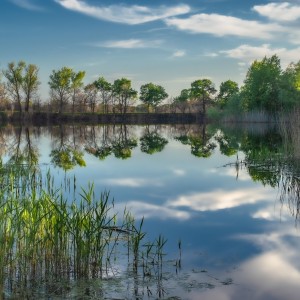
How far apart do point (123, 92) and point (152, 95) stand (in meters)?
13.3

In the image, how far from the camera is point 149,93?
341 feet

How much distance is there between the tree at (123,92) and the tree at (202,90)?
15.2 metres

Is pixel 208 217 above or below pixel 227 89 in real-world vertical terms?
below

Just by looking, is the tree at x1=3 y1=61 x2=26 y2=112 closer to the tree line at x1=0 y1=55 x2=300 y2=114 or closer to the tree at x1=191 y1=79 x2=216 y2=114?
the tree line at x1=0 y1=55 x2=300 y2=114

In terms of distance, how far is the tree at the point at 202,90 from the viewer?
100375 mm

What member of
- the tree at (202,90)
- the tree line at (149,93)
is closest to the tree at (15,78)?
the tree line at (149,93)

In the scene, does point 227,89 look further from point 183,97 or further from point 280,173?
point 280,173

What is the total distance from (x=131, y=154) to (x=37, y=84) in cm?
5686

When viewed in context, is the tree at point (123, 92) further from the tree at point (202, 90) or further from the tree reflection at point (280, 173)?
the tree reflection at point (280, 173)

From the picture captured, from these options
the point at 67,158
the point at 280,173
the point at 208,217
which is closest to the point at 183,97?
the point at 67,158

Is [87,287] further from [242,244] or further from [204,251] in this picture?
[242,244]

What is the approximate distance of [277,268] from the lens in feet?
22.0

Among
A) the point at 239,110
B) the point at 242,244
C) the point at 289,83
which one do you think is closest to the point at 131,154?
the point at 242,244

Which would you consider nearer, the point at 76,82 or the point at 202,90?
the point at 76,82
